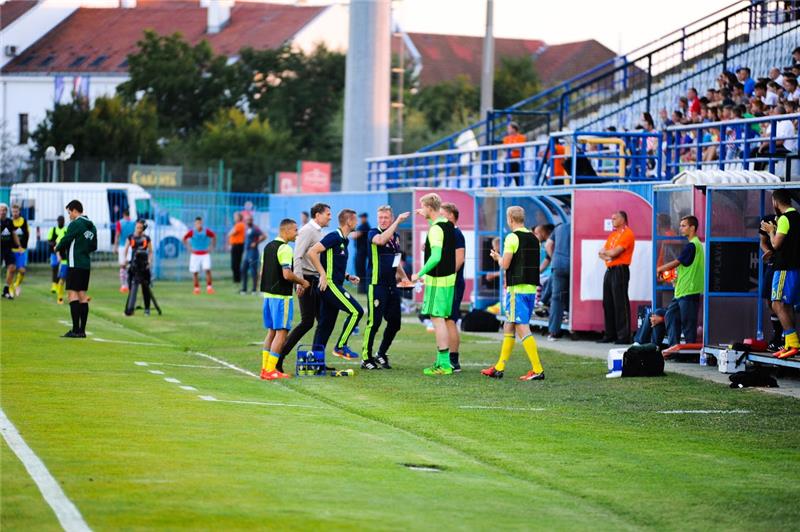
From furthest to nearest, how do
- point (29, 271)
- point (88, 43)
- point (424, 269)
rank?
point (88, 43), point (29, 271), point (424, 269)

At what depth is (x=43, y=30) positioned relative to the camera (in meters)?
93.4

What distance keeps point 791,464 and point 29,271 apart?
35.1 m

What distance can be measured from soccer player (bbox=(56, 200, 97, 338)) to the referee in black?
4755 millimetres

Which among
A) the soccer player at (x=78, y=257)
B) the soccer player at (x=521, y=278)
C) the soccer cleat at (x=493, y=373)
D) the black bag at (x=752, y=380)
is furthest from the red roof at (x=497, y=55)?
the black bag at (x=752, y=380)

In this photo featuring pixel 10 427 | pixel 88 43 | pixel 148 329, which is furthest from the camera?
pixel 88 43

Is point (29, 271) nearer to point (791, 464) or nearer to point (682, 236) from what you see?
point (682, 236)

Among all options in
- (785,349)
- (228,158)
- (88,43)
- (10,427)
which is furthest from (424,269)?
(88,43)

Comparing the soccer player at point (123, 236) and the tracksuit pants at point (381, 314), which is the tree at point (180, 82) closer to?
the soccer player at point (123, 236)

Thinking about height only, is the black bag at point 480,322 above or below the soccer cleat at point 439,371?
above

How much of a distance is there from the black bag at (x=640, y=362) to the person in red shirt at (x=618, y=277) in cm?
418

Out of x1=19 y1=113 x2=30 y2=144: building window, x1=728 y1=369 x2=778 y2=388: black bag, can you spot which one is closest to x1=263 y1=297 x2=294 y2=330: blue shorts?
x1=728 y1=369 x2=778 y2=388: black bag

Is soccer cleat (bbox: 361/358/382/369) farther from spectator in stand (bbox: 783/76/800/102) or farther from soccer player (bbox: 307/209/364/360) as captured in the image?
spectator in stand (bbox: 783/76/800/102)

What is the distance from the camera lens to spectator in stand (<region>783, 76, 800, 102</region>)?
22797 millimetres

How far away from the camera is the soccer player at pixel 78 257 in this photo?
20719 mm
